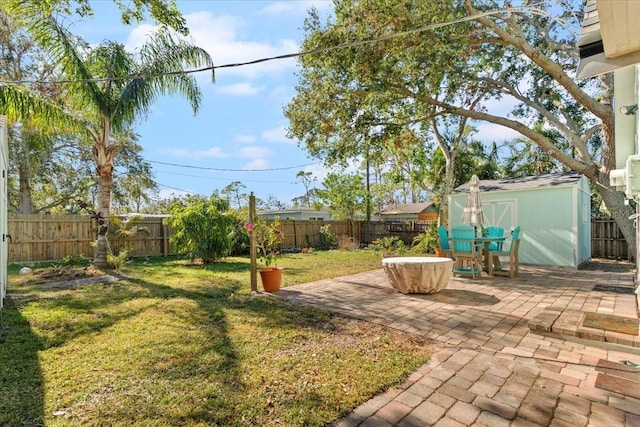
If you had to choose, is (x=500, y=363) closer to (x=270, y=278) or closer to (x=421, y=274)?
(x=421, y=274)

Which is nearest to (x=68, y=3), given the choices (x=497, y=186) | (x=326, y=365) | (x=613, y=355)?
(x=326, y=365)

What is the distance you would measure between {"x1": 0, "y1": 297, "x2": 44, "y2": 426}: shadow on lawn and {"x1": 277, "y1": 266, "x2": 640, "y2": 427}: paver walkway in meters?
2.11

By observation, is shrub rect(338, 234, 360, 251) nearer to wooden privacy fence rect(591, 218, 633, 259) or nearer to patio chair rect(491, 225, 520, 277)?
patio chair rect(491, 225, 520, 277)

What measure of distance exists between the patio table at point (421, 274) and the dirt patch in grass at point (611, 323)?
6.36 ft

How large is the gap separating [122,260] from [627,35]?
9.98 meters

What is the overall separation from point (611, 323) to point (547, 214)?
22.7 ft

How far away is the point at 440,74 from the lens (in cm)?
860

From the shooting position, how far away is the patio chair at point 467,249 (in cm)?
741

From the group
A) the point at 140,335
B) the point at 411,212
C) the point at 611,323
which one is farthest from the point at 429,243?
Result: the point at 411,212

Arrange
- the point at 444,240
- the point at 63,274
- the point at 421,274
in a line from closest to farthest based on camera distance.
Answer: the point at 421,274
the point at 63,274
the point at 444,240

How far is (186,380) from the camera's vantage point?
273 centimetres

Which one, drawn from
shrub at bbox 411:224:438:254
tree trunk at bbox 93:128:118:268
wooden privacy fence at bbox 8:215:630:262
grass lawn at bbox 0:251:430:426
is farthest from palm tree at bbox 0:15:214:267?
shrub at bbox 411:224:438:254

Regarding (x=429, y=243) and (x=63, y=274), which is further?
(x=429, y=243)

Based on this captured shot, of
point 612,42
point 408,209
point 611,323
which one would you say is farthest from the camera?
point 408,209
